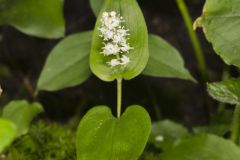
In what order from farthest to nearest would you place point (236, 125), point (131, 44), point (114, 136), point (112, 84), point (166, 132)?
point (112, 84) < point (166, 132) < point (236, 125) < point (131, 44) < point (114, 136)

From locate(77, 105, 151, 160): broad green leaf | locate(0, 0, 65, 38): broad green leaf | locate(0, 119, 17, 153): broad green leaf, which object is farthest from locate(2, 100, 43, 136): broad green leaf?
locate(0, 119, 17, 153): broad green leaf

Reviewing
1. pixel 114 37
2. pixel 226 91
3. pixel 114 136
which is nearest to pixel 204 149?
pixel 226 91

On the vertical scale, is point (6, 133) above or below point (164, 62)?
above

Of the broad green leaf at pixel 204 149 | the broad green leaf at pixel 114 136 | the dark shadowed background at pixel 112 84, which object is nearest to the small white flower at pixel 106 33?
the broad green leaf at pixel 114 136

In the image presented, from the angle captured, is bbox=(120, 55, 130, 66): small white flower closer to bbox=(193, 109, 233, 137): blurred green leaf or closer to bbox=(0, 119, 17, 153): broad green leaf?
bbox=(0, 119, 17, 153): broad green leaf

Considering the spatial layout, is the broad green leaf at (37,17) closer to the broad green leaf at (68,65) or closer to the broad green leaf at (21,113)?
the broad green leaf at (68,65)

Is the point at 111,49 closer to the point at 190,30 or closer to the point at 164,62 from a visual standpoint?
the point at 164,62
